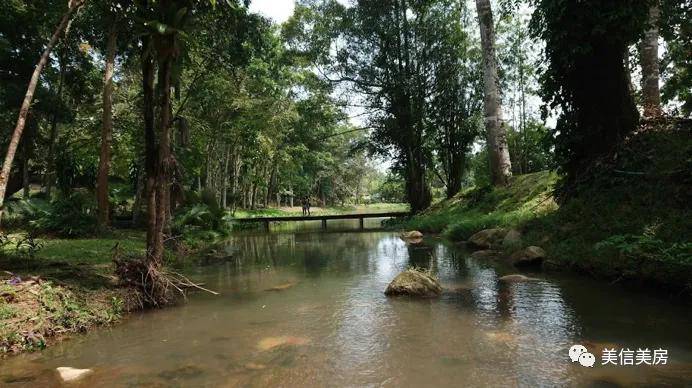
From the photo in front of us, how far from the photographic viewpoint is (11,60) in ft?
58.9

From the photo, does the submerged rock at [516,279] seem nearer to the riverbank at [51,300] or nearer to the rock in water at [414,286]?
the rock in water at [414,286]

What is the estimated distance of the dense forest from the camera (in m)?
9.34

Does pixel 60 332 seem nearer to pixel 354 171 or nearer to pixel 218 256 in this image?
pixel 218 256

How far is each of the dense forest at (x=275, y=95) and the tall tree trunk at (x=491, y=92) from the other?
74 mm

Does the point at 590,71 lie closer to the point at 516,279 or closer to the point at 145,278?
the point at 516,279

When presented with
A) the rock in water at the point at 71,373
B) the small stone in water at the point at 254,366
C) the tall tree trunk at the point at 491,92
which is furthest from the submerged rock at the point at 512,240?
the rock in water at the point at 71,373

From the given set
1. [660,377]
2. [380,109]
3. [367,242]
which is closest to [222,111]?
[380,109]

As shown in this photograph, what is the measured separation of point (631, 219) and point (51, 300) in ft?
32.2

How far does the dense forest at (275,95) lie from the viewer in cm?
934

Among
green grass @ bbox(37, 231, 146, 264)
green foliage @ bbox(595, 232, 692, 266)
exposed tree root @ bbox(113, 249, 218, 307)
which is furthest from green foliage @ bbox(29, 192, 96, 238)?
green foliage @ bbox(595, 232, 692, 266)

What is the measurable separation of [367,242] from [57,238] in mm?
10871

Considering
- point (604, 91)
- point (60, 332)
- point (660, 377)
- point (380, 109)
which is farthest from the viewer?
point (380, 109)

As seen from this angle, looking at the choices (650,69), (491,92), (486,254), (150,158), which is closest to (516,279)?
(486,254)

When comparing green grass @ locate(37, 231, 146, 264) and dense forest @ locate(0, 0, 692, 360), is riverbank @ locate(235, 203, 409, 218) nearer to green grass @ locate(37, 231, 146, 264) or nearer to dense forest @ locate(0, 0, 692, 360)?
dense forest @ locate(0, 0, 692, 360)
